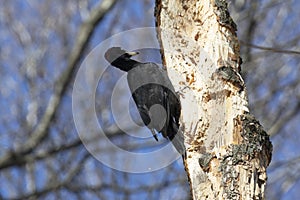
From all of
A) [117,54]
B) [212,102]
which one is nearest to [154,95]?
[117,54]

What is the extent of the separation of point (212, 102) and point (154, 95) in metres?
0.68

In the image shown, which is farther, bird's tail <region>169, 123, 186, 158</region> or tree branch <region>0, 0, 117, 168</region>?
tree branch <region>0, 0, 117, 168</region>

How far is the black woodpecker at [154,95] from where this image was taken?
2936mm

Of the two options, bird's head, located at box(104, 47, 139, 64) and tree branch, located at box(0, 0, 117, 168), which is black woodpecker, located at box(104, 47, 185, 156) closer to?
bird's head, located at box(104, 47, 139, 64)

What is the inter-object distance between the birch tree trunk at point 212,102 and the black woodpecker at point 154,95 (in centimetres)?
10

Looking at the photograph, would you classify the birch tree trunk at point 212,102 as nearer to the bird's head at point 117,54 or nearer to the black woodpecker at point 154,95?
the black woodpecker at point 154,95

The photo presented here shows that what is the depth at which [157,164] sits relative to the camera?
161 inches

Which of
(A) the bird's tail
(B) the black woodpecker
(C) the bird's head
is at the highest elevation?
(C) the bird's head

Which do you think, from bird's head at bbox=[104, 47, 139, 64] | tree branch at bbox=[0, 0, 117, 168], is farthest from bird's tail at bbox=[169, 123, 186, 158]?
tree branch at bbox=[0, 0, 117, 168]

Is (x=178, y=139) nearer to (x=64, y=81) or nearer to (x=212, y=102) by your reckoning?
(x=212, y=102)

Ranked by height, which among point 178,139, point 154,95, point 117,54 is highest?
point 117,54

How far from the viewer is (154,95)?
3.26 meters

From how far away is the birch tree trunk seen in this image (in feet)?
7.63

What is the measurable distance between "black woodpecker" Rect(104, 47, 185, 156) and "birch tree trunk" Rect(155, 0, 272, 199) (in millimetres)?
96
